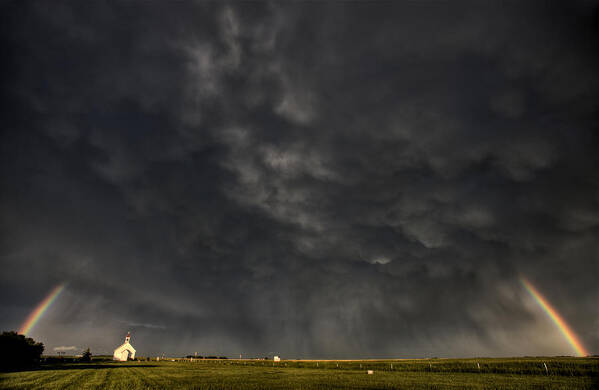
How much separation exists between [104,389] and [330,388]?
25676 mm

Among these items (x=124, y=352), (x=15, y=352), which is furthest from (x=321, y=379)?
(x=124, y=352)

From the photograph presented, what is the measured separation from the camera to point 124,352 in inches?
6658

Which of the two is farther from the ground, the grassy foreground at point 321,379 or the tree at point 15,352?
the tree at point 15,352

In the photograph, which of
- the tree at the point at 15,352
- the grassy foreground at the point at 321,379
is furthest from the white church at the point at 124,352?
the grassy foreground at the point at 321,379

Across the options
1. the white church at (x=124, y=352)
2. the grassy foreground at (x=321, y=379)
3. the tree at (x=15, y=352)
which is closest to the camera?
the grassy foreground at (x=321, y=379)

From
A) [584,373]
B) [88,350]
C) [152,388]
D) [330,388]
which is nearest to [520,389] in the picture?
[330,388]

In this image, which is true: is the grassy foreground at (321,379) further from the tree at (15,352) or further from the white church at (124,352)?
the white church at (124,352)

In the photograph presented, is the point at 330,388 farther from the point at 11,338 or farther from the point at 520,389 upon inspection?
the point at 11,338

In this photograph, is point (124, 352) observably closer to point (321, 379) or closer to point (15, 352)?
point (15, 352)

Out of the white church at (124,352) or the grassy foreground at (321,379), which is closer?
the grassy foreground at (321,379)

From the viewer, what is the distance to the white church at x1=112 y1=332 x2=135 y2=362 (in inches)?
6570

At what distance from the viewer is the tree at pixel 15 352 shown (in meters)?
78.4

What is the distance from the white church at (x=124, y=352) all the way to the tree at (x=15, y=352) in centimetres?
7442

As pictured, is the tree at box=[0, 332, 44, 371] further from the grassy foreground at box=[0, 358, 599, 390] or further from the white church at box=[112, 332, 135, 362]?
the white church at box=[112, 332, 135, 362]
